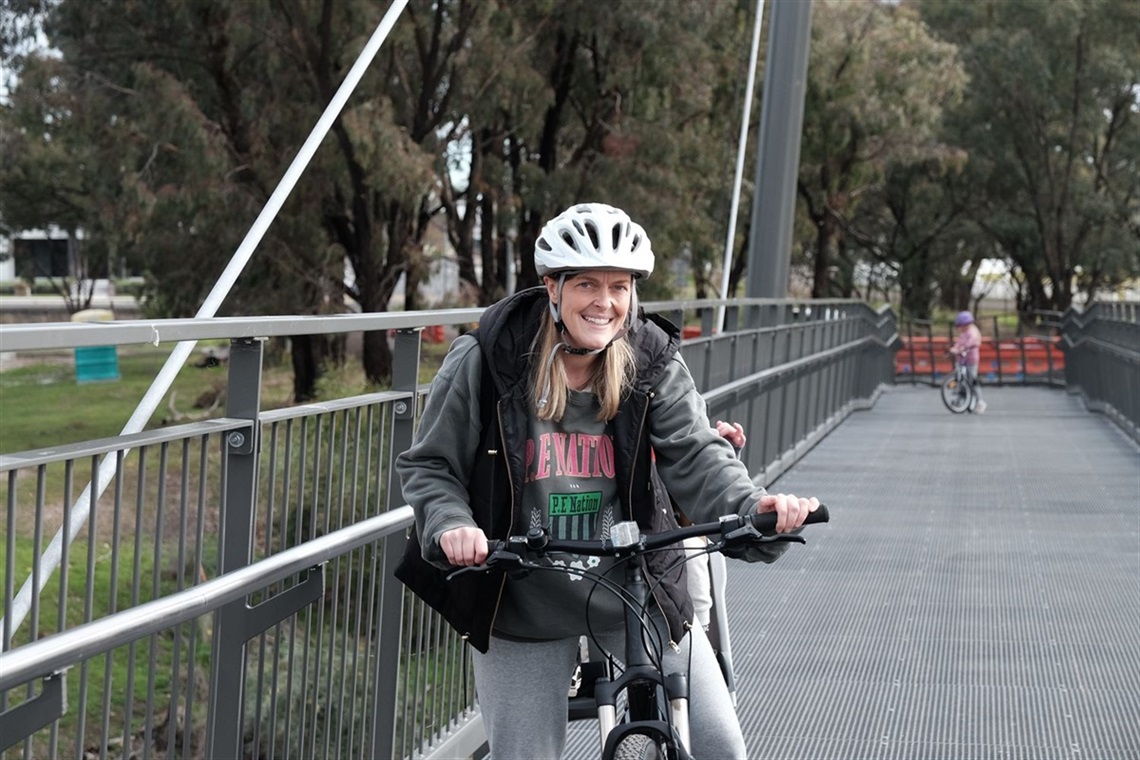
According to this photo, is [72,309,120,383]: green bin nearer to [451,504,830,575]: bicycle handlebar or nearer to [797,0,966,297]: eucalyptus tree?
[797,0,966,297]: eucalyptus tree

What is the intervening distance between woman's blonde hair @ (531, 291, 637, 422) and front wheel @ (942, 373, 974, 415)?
64.1 feet

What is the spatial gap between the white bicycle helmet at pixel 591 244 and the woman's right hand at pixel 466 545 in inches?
20.6

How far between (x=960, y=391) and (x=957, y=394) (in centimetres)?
6

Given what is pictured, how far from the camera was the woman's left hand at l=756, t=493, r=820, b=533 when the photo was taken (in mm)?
3008

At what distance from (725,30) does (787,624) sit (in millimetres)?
20797

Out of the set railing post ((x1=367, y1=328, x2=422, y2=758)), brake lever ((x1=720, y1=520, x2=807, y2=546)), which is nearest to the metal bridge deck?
railing post ((x1=367, y1=328, x2=422, y2=758))

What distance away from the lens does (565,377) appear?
10.8ft

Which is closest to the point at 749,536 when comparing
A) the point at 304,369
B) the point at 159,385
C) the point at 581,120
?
the point at 159,385

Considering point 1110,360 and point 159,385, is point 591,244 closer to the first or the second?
point 159,385

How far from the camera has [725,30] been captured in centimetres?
2762

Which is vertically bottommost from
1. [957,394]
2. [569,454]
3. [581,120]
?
[957,394]

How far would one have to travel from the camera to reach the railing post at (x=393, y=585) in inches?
183

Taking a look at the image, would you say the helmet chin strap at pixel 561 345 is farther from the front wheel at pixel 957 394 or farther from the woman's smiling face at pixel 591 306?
the front wheel at pixel 957 394

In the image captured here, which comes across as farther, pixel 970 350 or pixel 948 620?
pixel 970 350
